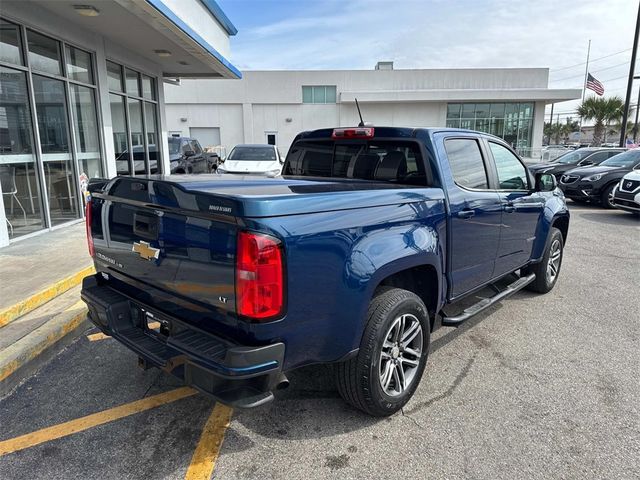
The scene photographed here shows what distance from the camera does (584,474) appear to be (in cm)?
247

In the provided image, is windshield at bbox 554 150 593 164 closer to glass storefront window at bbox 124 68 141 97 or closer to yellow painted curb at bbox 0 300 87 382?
glass storefront window at bbox 124 68 141 97

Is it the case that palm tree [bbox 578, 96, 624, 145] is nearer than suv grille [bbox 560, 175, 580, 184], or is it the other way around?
suv grille [bbox 560, 175, 580, 184]

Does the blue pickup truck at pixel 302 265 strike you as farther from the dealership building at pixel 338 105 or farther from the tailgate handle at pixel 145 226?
the dealership building at pixel 338 105

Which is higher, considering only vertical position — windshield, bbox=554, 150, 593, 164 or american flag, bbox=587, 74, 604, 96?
american flag, bbox=587, 74, 604, 96

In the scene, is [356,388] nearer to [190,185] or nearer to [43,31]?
[190,185]

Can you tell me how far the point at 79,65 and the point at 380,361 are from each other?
346 inches

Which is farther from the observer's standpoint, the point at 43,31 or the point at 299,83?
the point at 299,83

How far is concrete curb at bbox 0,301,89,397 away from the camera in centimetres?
341

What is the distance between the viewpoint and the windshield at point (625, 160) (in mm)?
13292

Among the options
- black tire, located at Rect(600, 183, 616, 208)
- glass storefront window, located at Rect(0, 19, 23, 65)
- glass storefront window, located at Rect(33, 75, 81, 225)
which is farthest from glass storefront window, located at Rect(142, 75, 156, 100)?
black tire, located at Rect(600, 183, 616, 208)

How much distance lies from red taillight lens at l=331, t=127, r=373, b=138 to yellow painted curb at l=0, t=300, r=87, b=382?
3015mm

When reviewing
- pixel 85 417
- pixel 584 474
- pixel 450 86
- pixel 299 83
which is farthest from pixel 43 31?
pixel 450 86

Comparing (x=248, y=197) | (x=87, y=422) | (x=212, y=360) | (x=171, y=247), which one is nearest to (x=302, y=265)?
(x=248, y=197)

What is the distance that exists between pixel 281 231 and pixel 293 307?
397 mm
